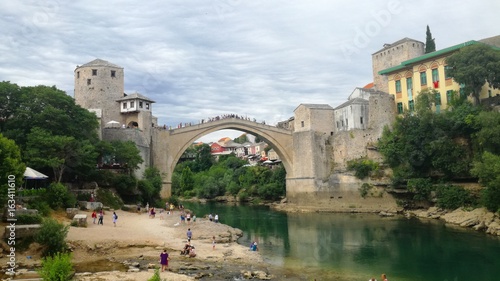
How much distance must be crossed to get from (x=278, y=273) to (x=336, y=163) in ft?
88.9

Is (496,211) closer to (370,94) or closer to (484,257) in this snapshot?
(484,257)

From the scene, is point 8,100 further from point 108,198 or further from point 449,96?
point 449,96

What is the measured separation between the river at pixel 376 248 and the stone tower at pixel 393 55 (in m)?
19.9

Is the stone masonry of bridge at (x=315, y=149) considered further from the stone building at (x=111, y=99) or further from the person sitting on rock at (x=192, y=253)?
the person sitting on rock at (x=192, y=253)

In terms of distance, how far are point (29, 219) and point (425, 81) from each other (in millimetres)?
32801

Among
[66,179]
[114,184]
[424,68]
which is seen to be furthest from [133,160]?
[424,68]

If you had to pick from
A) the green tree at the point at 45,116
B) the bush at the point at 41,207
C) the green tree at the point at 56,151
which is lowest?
the bush at the point at 41,207

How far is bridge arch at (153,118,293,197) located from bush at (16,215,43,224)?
18.8 m

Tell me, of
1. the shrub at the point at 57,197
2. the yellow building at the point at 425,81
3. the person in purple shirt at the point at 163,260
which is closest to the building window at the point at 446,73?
the yellow building at the point at 425,81

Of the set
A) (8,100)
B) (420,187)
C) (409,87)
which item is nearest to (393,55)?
(409,87)

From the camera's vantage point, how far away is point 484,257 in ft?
60.5

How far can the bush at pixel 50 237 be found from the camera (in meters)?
15.0

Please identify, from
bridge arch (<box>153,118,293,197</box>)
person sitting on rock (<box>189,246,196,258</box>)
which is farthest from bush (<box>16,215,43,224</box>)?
bridge arch (<box>153,118,293,197</box>)

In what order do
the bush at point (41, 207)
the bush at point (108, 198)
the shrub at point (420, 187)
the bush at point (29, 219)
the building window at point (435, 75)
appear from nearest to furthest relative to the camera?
the bush at point (29, 219) → the bush at point (41, 207) → the bush at point (108, 198) → the shrub at point (420, 187) → the building window at point (435, 75)
